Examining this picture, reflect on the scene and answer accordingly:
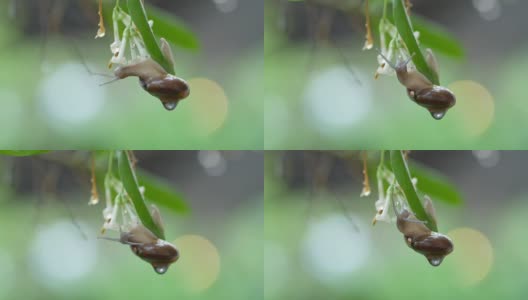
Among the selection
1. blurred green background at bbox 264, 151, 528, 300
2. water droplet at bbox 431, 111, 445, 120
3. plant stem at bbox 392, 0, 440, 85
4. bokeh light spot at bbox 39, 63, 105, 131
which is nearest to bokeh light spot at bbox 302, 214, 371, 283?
blurred green background at bbox 264, 151, 528, 300

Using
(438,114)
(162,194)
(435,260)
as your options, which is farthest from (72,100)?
(435,260)

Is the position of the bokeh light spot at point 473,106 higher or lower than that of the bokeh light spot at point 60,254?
higher

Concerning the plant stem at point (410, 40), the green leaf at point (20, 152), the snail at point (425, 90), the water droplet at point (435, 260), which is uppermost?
the plant stem at point (410, 40)

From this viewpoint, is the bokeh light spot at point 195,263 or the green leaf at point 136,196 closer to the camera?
the green leaf at point 136,196

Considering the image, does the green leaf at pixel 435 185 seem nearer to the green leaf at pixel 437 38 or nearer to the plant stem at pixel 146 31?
the green leaf at pixel 437 38

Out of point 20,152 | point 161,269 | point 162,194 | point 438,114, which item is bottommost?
point 161,269

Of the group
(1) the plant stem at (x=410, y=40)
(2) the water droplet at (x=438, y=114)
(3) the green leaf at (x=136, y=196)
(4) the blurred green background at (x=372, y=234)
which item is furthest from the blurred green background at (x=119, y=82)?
(2) the water droplet at (x=438, y=114)

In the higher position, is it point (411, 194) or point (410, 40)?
point (410, 40)

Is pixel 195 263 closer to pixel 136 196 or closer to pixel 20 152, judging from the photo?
pixel 136 196
